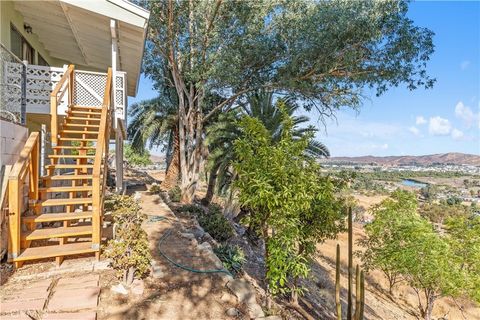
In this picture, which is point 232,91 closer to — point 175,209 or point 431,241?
point 175,209

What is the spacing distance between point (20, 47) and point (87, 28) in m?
1.97

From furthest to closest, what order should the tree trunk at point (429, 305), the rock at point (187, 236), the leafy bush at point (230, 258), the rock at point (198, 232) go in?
the tree trunk at point (429, 305)
the rock at point (198, 232)
the rock at point (187, 236)
the leafy bush at point (230, 258)

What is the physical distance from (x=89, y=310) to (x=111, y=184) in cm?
1261

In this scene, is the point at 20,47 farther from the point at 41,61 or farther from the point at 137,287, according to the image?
the point at 137,287

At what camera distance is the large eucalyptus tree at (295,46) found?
10492 mm

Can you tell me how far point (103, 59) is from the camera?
1186 centimetres

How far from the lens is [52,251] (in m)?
4.57

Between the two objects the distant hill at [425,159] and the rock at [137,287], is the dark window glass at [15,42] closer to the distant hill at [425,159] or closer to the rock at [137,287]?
the rock at [137,287]

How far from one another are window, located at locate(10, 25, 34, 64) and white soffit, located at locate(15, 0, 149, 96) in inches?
23.8

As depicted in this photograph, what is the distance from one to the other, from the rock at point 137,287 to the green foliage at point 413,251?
11.0m

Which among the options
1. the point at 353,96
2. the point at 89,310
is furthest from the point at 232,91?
the point at 89,310

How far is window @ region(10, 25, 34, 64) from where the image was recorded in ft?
26.4

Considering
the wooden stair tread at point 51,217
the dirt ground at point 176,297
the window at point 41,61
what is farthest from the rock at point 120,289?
the window at point 41,61

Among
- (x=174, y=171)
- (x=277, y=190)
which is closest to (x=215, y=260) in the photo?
(x=277, y=190)
